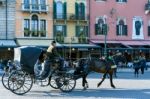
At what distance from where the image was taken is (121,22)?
53.5 metres

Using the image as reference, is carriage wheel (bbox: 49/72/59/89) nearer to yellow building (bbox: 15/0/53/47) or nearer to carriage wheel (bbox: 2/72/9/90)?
carriage wheel (bbox: 2/72/9/90)

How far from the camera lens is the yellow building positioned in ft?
163

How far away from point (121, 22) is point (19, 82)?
3721 cm

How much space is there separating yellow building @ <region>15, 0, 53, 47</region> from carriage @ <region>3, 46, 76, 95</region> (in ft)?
99.9

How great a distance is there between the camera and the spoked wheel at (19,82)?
17.2 metres

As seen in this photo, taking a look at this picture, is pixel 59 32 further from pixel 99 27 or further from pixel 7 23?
pixel 7 23

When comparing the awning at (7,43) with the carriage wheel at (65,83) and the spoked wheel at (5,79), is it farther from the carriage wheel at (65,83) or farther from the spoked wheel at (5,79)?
the carriage wheel at (65,83)

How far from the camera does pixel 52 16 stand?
50938 mm

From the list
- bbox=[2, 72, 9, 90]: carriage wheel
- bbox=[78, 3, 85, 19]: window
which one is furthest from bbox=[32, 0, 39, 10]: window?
bbox=[2, 72, 9, 90]: carriage wheel

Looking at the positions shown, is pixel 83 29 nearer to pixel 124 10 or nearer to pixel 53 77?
pixel 124 10

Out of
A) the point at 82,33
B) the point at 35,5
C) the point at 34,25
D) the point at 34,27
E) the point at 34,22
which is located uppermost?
the point at 35,5

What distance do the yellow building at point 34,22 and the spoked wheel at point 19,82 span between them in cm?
3132

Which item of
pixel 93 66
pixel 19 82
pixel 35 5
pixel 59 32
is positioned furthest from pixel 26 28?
pixel 19 82

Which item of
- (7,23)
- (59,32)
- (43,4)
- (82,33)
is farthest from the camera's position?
(82,33)
